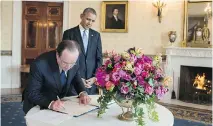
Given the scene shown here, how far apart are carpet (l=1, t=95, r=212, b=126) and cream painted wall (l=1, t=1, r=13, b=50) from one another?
1552 mm

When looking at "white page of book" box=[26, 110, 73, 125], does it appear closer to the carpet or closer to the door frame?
the carpet

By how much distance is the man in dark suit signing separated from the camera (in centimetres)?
192

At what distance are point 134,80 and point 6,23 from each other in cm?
517

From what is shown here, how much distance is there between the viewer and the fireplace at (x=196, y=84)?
17.5ft

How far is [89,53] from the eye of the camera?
311 cm

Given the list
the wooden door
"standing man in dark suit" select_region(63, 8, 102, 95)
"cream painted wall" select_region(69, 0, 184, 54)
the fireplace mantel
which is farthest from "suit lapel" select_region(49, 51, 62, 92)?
the wooden door

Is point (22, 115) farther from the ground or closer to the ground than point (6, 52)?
closer to the ground

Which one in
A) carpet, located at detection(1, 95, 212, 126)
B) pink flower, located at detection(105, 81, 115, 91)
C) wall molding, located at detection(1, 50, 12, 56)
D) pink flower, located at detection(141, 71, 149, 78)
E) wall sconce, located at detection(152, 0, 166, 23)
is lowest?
carpet, located at detection(1, 95, 212, 126)

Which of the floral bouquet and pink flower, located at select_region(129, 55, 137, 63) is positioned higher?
pink flower, located at select_region(129, 55, 137, 63)

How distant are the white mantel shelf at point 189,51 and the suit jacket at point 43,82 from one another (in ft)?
11.6

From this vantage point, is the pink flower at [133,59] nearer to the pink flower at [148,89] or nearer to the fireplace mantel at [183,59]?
the pink flower at [148,89]

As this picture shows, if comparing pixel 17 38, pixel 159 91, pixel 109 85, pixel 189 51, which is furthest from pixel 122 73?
pixel 17 38

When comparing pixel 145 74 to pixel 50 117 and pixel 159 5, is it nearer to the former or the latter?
pixel 50 117

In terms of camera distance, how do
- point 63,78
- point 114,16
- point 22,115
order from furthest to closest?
1. point 114,16
2. point 22,115
3. point 63,78
